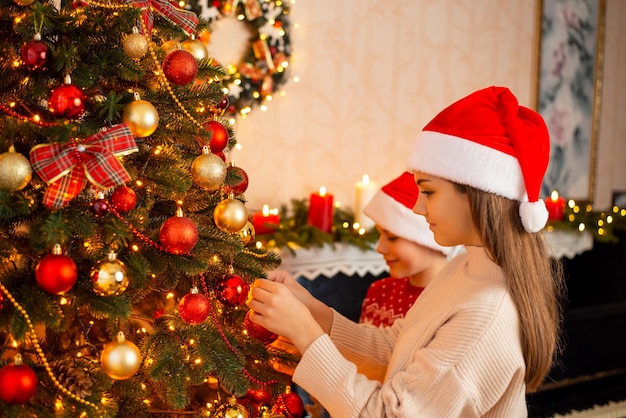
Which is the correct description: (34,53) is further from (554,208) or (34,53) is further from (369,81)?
(554,208)

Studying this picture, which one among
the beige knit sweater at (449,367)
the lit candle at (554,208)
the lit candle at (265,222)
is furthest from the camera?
the lit candle at (554,208)

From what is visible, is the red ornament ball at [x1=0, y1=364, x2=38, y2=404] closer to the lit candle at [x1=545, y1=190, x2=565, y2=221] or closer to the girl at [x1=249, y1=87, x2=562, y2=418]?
the girl at [x1=249, y1=87, x2=562, y2=418]

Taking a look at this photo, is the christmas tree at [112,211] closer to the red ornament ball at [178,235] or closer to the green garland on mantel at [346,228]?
the red ornament ball at [178,235]

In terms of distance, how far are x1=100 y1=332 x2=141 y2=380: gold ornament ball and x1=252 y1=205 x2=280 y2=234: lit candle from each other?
4.95ft

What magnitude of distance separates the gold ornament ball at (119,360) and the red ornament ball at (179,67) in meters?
0.49

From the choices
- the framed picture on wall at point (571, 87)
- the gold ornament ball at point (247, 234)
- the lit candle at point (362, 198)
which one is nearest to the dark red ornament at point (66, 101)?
the gold ornament ball at point (247, 234)

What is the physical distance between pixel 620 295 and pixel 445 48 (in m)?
1.74

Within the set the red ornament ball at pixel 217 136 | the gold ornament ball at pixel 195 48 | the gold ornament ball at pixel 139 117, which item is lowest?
the red ornament ball at pixel 217 136

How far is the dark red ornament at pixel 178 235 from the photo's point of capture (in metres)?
1.15

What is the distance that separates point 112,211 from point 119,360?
0.26 meters

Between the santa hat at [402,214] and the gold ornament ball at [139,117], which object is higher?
the gold ornament ball at [139,117]

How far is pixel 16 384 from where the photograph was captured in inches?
39.8

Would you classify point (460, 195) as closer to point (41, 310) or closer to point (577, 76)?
point (41, 310)

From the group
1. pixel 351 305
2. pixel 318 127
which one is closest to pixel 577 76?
pixel 318 127
